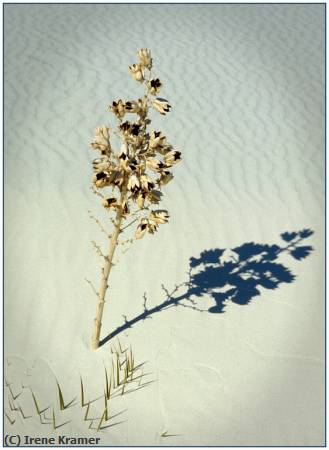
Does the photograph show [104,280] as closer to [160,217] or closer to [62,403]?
[160,217]

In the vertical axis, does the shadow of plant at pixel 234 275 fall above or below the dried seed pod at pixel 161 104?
below

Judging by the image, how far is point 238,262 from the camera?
18.6ft

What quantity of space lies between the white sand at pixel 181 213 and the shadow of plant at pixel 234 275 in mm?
96

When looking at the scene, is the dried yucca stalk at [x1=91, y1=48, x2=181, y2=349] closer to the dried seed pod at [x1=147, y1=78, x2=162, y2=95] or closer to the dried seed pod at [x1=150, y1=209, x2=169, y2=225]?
the dried seed pod at [x1=147, y1=78, x2=162, y2=95]

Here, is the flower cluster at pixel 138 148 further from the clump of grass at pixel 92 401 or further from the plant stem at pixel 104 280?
the clump of grass at pixel 92 401

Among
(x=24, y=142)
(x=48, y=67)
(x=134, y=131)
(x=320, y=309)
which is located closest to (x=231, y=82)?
(x=48, y=67)

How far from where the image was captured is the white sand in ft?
13.6

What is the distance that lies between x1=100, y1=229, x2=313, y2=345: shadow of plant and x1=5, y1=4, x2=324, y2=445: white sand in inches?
3.8

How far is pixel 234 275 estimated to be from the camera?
5.48 metres

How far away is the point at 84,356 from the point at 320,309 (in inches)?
103

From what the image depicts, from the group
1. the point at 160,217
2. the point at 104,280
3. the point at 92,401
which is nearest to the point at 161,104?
the point at 160,217

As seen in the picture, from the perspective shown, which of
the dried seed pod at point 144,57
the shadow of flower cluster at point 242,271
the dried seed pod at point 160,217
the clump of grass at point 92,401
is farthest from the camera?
the shadow of flower cluster at point 242,271

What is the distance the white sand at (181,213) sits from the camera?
4145 millimetres

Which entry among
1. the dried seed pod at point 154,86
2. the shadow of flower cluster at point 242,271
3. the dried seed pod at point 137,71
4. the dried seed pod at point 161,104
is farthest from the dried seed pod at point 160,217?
the shadow of flower cluster at point 242,271
